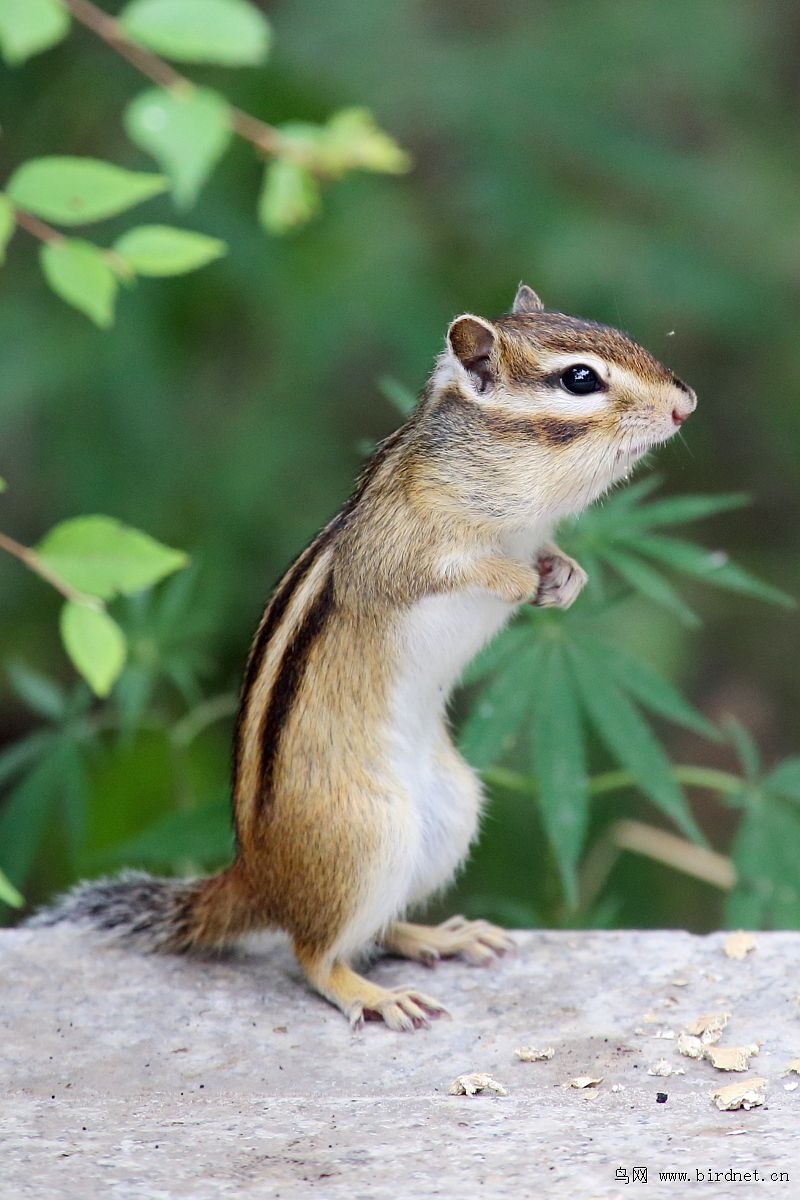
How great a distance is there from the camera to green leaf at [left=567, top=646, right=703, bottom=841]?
2896mm

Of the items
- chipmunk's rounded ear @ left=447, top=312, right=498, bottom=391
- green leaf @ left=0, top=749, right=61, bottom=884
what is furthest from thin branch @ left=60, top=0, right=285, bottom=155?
green leaf @ left=0, top=749, right=61, bottom=884

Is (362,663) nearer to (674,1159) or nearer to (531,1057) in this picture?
(531,1057)

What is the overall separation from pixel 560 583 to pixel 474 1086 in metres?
0.81

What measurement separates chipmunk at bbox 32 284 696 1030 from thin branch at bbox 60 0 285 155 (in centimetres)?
50

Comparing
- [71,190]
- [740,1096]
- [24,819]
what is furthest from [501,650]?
[71,190]

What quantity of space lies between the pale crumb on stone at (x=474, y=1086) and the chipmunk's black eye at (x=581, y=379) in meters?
1.01

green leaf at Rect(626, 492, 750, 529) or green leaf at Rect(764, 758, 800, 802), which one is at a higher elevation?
green leaf at Rect(626, 492, 750, 529)

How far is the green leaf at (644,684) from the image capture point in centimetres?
297

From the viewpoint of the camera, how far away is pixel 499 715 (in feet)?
9.78

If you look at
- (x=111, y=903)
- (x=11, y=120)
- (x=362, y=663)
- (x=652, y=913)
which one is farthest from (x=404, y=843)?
(x=11, y=120)

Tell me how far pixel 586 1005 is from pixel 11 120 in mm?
2668

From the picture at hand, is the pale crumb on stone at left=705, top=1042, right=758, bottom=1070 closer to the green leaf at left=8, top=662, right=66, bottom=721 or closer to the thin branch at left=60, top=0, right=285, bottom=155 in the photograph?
the thin branch at left=60, top=0, right=285, bottom=155

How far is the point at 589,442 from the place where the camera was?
256 centimetres

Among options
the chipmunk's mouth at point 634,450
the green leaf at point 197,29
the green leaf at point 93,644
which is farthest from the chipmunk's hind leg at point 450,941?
the green leaf at point 197,29
